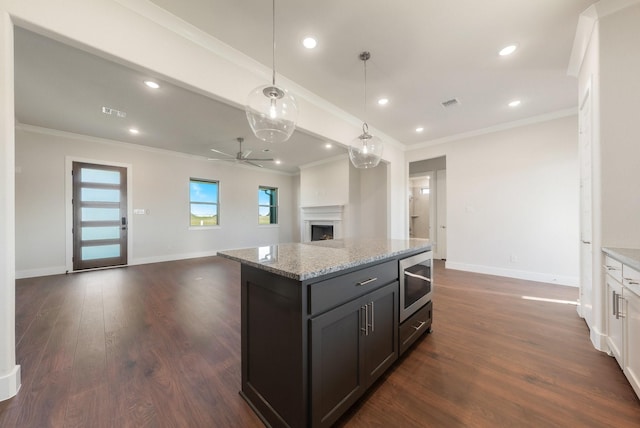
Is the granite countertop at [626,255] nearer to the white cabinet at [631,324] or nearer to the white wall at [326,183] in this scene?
the white cabinet at [631,324]

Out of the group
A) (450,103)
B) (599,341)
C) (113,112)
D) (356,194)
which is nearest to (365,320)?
(599,341)

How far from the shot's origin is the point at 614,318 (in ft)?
6.02

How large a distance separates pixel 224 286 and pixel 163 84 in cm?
305

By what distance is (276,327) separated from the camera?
4.20 ft

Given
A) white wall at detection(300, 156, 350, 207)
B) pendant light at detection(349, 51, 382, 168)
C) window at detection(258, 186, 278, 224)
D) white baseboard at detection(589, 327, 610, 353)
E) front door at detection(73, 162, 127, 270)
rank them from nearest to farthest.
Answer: white baseboard at detection(589, 327, 610, 353), pendant light at detection(349, 51, 382, 168), front door at detection(73, 162, 127, 270), white wall at detection(300, 156, 350, 207), window at detection(258, 186, 278, 224)

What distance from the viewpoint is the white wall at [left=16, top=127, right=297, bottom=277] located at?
4473 millimetres

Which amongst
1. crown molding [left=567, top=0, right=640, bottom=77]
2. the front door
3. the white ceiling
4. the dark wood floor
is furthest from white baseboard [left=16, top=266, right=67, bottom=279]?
crown molding [left=567, top=0, right=640, bottom=77]

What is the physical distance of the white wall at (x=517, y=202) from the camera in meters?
3.93

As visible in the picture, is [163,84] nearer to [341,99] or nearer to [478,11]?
[341,99]

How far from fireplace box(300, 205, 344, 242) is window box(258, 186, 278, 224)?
4.63 ft

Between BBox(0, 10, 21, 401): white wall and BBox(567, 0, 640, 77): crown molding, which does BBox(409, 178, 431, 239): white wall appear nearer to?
BBox(567, 0, 640, 77): crown molding

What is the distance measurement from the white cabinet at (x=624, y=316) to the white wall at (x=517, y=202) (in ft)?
8.64

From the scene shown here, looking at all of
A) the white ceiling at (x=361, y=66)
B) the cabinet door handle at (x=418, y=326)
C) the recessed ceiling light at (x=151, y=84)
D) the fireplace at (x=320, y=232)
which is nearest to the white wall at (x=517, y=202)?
the white ceiling at (x=361, y=66)

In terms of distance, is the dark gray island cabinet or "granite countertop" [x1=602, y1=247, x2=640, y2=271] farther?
"granite countertop" [x1=602, y1=247, x2=640, y2=271]
